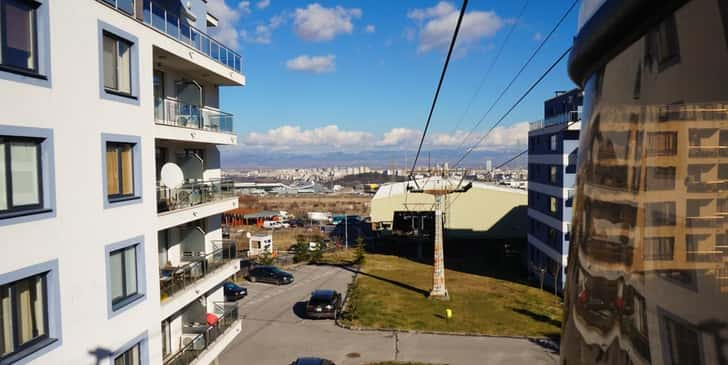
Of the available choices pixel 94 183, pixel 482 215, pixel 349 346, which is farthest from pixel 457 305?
pixel 482 215

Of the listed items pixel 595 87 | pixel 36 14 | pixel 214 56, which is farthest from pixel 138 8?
pixel 595 87

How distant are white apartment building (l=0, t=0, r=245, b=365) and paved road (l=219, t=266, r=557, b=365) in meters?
7.06

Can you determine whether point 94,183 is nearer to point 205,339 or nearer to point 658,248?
point 205,339

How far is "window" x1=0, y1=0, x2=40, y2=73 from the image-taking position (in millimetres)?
5992

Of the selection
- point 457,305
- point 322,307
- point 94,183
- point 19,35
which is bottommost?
point 457,305

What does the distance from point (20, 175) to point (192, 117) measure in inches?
222

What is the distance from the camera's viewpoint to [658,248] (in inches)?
38.8

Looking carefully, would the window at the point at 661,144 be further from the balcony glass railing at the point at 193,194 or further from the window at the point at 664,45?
the balcony glass railing at the point at 193,194

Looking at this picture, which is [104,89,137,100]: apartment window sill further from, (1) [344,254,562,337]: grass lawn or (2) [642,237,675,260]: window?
(1) [344,254,562,337]: grass lawn

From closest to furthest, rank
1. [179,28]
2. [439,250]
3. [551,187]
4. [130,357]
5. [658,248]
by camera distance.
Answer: [658,248]
[130,357]
[179,28]
[439,250]
[551,187]

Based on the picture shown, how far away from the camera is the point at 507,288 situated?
30.4m

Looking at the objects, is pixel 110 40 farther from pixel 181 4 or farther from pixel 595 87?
pixel 595 87

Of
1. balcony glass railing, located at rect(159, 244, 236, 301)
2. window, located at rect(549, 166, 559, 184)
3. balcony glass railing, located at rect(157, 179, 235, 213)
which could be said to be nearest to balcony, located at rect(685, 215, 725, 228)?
balcony glass railing, located at rect(157, 179, 235, 213)

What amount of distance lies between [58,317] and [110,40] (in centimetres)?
445
